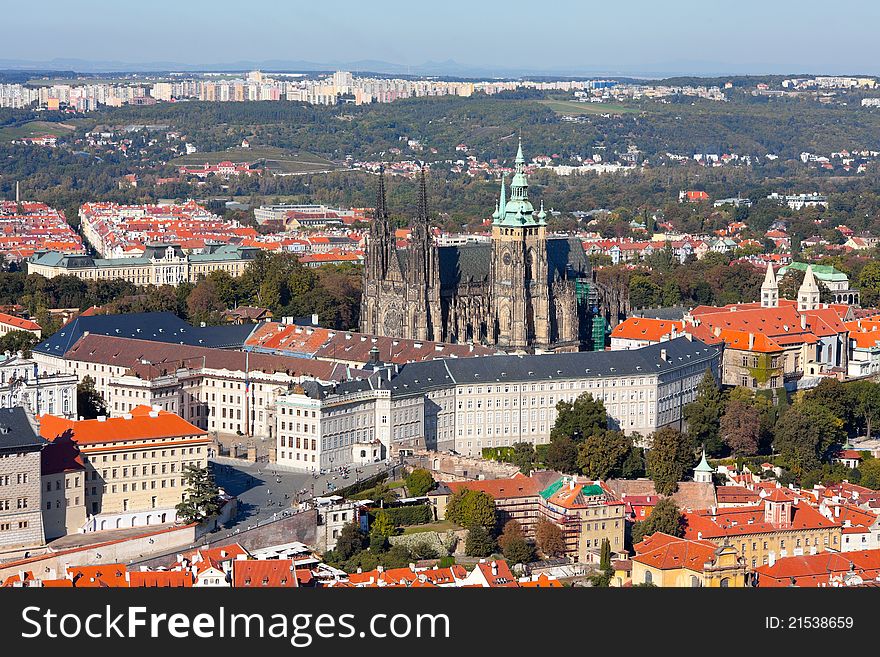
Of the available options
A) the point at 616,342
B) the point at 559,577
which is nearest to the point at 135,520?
the point at 559,577

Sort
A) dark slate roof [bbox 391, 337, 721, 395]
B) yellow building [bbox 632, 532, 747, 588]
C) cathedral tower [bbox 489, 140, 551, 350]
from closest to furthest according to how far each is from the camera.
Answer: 1. yellow building [bbox 632, 532, 747, 588]
2. dark slate roof [bbox 391, 337, 721, 395]
3. cathedral tower [bbox 489, 140, 551, 350]

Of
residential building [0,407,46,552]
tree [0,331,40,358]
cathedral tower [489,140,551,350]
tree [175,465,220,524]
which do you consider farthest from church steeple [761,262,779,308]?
residential building [0,407,46,552]

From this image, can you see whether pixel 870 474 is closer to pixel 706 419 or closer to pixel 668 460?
pixel 706 419

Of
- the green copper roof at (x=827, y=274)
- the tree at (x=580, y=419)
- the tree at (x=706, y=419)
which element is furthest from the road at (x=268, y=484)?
the green copper roof at (x=827, y=274)

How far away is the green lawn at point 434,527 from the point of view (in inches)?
2270

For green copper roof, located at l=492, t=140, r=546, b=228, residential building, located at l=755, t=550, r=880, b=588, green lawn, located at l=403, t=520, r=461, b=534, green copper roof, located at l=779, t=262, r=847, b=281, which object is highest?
green copper roof, located at l=492, t=140, r=546, b=228

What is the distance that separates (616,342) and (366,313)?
10.2 meters

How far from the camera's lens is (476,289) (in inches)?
3172

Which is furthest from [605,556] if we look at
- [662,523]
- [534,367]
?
[534,367]

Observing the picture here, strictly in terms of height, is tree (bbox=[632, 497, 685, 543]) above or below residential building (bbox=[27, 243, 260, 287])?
above

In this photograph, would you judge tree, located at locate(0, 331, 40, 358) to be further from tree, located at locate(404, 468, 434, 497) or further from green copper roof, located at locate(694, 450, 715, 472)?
green copper roof, located at locate(694, 450, 715, 472)

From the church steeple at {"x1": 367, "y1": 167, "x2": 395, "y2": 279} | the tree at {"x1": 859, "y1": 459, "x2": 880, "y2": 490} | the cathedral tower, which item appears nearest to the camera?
the tree at {"x1": 859, "y1": 459, "x2": 880, "y2": 490}

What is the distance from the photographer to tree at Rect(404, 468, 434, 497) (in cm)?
6047

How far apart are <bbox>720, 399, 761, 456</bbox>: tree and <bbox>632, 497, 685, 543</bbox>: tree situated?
1028 cm
